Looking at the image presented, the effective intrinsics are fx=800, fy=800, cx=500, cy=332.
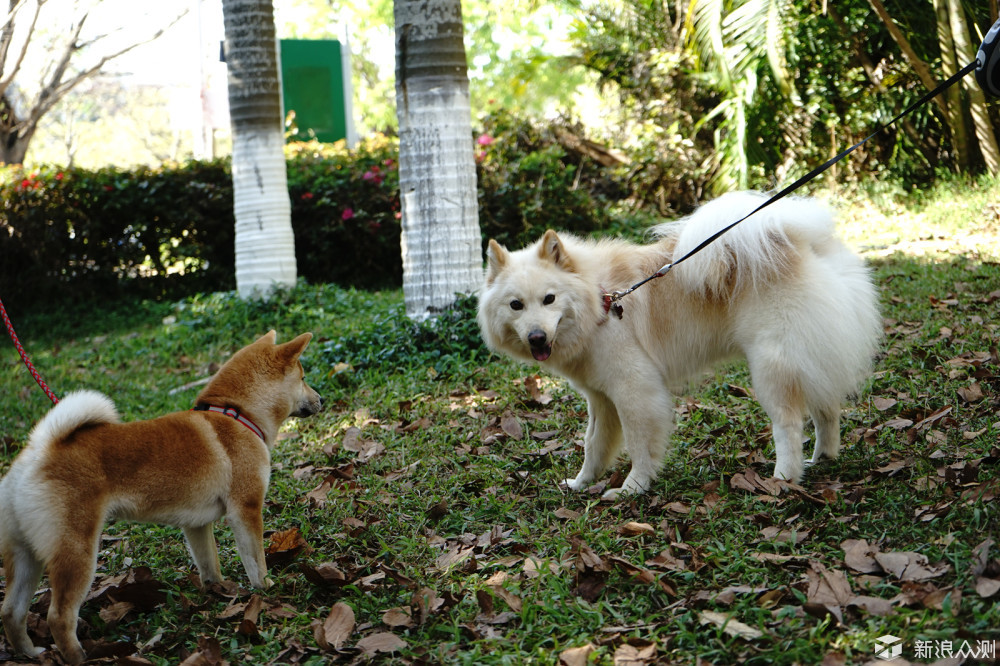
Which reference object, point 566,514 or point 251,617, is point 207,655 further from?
point 566,514

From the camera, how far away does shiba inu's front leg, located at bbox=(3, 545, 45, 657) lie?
123 inches

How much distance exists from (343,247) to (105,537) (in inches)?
309

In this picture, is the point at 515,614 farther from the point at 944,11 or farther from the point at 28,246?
the point at 28,246

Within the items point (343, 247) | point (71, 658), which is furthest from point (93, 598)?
point (343, 247)

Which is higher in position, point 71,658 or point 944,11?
point 944,11

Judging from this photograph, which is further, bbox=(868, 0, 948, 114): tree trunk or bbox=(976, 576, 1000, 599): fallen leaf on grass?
bbox=(868, 0, 948, 114): tree trunk

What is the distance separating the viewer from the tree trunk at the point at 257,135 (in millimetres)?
9031

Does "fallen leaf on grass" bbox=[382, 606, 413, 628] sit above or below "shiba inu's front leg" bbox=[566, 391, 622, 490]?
below

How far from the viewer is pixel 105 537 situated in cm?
450

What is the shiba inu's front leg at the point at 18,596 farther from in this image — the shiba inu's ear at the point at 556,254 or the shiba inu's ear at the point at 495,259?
the shiba inu's ear at the point at 556,254

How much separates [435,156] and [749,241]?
369cm

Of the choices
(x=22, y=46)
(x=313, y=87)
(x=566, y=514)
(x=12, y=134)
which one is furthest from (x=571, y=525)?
(x=12, y=134)

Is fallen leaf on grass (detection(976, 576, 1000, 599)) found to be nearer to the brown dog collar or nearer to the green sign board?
the brown dog collar

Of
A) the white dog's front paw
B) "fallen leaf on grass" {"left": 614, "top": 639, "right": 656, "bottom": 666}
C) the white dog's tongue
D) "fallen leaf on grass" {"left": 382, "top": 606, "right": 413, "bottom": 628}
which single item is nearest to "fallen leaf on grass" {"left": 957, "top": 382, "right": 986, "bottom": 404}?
the white dog's front paw
